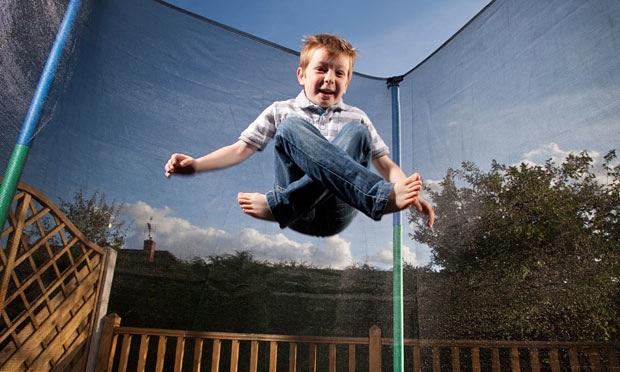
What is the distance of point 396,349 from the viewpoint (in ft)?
→ 5.84

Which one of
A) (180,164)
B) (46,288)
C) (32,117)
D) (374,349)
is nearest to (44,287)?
(46,288)

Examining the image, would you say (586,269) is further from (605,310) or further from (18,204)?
(18,204)

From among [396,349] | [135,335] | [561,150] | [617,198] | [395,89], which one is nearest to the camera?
[617,198]

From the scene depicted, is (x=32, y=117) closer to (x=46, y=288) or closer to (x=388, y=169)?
(x=46, y=288)

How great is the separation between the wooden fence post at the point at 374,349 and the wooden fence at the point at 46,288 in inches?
41.5

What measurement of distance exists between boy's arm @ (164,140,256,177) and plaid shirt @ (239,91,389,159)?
4 centimetres

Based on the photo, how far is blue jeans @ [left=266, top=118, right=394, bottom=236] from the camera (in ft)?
2.90

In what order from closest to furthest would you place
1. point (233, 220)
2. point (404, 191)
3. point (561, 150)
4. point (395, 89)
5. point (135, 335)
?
point (404, 191), point (561, 150), point (135, 335), point (233, 220), point (395, 89)

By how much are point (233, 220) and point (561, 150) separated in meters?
1.18

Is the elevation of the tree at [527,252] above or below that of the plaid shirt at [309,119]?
below

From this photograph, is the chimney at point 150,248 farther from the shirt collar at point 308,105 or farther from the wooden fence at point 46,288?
the shirt collar at point 308,105

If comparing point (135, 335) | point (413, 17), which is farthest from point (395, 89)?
point (135, 335)

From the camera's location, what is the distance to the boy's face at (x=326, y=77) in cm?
123

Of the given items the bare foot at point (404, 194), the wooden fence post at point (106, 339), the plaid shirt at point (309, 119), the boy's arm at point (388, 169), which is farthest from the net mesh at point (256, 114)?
the bare foot at point (404, 194)
